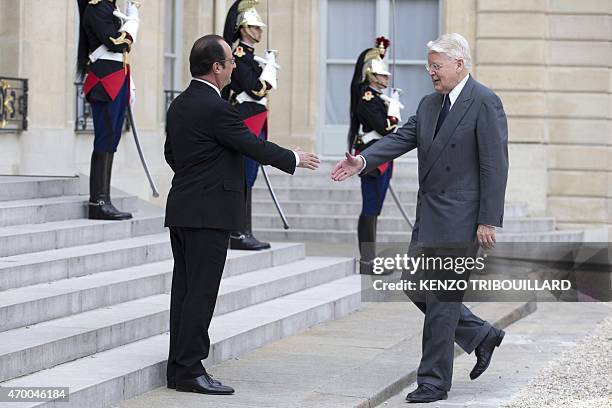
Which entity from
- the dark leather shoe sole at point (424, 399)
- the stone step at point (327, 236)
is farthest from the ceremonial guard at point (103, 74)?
the stone step at point (327, 236)

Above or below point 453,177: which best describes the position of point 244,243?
below

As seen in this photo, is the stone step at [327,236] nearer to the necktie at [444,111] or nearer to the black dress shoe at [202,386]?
the necktie at [444,111]

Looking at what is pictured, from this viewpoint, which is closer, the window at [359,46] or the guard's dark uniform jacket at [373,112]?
the guard's dark uniform jacket at [373,112]

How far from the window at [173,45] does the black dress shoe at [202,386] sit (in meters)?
9.40

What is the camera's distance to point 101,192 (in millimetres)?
10164

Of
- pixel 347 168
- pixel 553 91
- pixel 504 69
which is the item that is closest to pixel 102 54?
pixel 347 168

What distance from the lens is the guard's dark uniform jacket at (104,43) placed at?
398 inches

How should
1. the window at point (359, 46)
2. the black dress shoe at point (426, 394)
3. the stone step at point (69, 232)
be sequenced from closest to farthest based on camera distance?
the black dress shoe at point (426, 394), the stone step at point (69, 232), the window at point (359, 46)

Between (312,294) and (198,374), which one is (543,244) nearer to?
(312,294)

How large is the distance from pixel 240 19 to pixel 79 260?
113 inches

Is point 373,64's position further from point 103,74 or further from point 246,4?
point 103,74

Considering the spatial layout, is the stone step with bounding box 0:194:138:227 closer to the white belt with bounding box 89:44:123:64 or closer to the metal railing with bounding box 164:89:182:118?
the white belt with bounding box 89:44:123:64

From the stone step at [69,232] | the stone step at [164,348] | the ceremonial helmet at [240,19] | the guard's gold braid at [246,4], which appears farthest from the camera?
the guard's gold braid at [246,4]

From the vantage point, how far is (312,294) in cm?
1054
